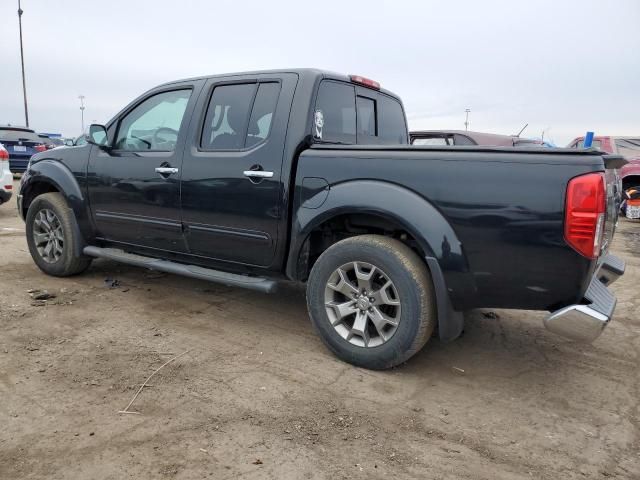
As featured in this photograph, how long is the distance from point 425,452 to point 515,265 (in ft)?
3.46

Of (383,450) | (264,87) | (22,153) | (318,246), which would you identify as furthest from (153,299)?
(22,153)

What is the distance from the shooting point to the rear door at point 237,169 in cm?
343

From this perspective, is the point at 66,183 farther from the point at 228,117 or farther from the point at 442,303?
the point at 442,303

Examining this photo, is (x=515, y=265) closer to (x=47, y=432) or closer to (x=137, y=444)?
(x=137, y=444)

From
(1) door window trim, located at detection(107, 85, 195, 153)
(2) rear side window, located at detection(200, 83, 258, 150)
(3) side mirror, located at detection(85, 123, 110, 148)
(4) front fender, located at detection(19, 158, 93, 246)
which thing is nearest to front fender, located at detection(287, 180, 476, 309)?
(2) rear side window, located at detection(200, 83, 258, 150)

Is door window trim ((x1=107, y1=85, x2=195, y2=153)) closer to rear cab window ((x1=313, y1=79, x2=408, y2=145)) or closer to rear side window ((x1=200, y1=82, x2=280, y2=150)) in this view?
rear side window ((x1=200, y1=82, x2=280, y2=150))

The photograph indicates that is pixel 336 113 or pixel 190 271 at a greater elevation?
pixel 336 113

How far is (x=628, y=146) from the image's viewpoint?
39.8ft

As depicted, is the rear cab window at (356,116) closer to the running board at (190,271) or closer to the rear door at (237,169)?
the rear door at (237,169)

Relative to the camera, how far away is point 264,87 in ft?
11.9

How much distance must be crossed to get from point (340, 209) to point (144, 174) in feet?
6.03

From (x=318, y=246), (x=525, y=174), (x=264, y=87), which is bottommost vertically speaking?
(x=318, y=246)

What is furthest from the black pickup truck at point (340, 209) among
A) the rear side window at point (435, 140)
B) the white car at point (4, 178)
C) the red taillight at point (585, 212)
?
the white car at point (4, 178)

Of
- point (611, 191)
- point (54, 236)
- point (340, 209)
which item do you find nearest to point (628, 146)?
point (611, 191)
